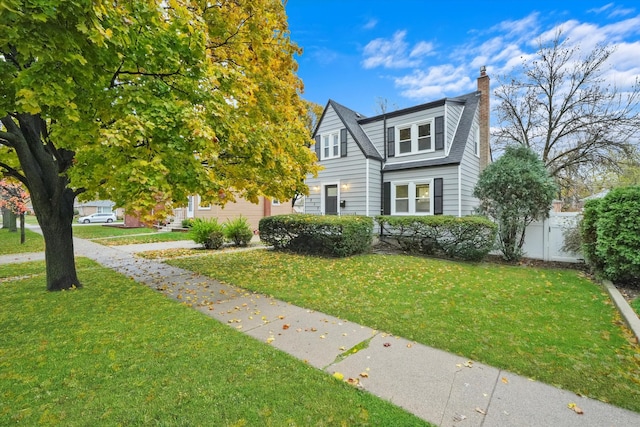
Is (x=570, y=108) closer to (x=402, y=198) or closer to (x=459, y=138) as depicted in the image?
(x=459, y=138)

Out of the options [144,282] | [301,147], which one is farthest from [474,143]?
[144,282]

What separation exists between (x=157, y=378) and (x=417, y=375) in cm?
252

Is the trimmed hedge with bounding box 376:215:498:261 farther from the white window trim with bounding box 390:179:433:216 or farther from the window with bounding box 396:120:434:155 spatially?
the window with bounding box 396:120:434:155

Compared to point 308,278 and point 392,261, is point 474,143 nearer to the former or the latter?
point 392,261

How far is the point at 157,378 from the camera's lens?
275cm

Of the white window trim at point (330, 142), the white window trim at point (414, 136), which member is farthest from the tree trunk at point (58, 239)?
the white window trim at point (414, 136)

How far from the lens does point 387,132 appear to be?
550 inches

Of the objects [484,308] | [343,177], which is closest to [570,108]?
[343,177]

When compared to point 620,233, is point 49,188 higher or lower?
higher

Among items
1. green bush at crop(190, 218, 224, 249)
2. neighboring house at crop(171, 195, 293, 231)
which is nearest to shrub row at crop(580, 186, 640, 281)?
green bush at crop(190, 218, 224, 249)

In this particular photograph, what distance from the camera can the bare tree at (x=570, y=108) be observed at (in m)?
12.4

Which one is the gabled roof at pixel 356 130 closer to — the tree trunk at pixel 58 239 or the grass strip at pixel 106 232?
the tree trunk at pixel 58 239

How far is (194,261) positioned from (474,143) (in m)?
12.9

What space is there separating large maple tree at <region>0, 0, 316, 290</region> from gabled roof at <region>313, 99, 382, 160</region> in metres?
7.01
